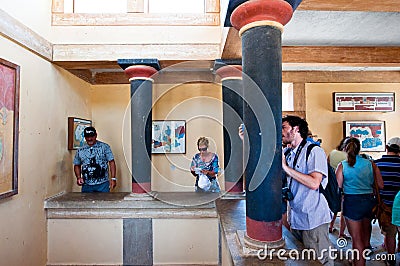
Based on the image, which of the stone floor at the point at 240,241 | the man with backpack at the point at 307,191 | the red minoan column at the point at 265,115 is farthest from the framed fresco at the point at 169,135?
the red minoan column at the point at 265,115

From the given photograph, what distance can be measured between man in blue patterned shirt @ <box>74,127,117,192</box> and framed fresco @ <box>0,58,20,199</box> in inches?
41.3

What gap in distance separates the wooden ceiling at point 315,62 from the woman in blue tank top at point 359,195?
1.37 meters

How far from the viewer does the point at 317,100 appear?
5176mm

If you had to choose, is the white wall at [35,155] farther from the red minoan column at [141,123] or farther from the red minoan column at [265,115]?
the red minoan column at [265,115]

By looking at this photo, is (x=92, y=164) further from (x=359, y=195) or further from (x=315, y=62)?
(x=315, y=62)

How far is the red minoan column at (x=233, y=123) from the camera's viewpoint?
3117 mm

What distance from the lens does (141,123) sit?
3.11 meters

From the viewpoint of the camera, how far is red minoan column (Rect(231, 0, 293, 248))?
57.8 inches

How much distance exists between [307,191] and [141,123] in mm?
1937

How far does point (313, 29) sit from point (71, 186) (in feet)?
11.9

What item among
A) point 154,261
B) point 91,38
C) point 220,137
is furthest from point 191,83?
point 154,261

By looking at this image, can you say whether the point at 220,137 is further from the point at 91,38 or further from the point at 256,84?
the point at 256,84

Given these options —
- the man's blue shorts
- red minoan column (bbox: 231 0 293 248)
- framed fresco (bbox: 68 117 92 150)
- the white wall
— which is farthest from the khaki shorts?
framed fresco (bbox: 68 117 92 150)

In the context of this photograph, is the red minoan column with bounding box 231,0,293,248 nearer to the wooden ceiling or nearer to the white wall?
the wooden ceiling
